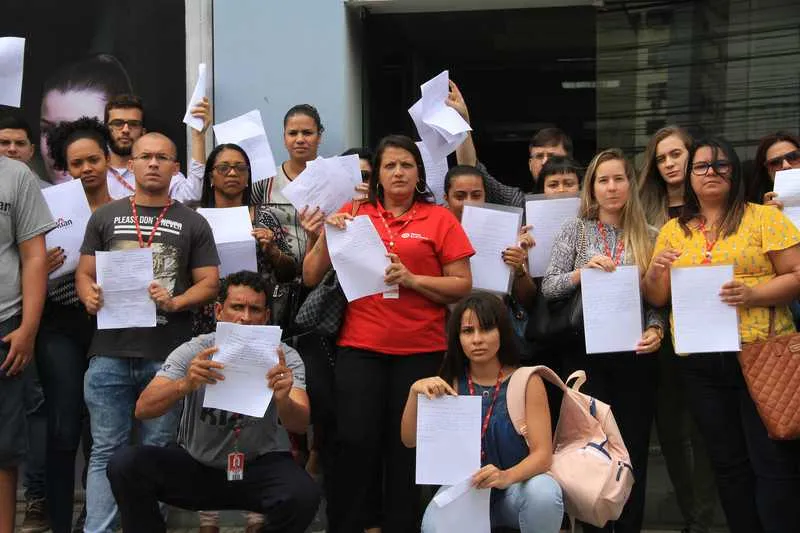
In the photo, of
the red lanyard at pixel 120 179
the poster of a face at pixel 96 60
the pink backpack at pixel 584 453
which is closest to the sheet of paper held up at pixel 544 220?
the pink backpack at pixel 584 453

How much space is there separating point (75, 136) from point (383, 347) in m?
2.00

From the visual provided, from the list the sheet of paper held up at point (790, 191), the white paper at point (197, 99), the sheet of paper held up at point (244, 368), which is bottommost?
the sheet of paper held up at point (244, 368)

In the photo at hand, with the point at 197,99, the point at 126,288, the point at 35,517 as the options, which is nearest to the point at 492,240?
the point at 126,288

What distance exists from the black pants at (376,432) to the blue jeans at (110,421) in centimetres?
84

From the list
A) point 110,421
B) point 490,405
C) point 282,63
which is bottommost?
point 110,421

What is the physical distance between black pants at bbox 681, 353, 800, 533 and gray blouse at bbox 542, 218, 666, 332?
348mm

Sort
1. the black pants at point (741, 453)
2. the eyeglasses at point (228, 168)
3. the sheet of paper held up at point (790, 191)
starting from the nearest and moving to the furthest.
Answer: the black pants at point (741, 453)
the sheet of paper held up at point (790, 191)
the eyeglasses at point (228, 168)

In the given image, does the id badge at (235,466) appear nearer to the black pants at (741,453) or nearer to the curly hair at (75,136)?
the curly hair at (75,136)

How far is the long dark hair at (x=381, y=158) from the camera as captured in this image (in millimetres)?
5230

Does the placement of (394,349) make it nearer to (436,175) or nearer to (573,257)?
(573,257)

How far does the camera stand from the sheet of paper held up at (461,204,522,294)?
5.30 m

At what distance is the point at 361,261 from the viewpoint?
5.06m

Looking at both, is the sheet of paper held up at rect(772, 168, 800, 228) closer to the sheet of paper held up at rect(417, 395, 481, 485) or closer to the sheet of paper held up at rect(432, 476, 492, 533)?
the sheet of paper held up at rect(417, 395, 481, 485)

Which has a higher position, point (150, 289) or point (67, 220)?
point (67, 220)
